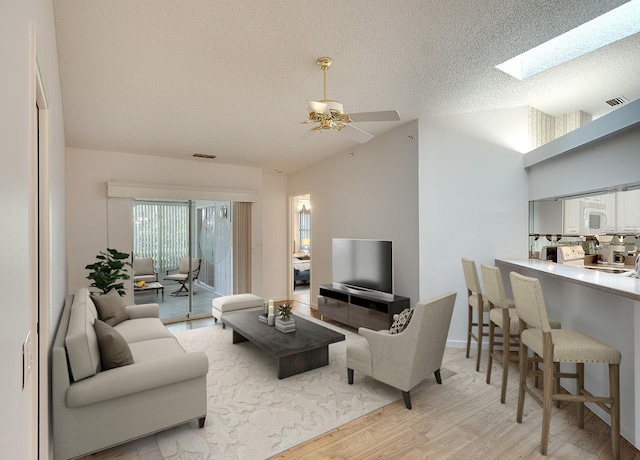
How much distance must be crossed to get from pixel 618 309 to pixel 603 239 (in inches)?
46.7

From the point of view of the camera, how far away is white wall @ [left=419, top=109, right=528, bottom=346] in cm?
425

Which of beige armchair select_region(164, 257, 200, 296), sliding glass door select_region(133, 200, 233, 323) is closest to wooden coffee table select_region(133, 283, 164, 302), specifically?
sliding glass door select_region(133, 200, 233, 323)

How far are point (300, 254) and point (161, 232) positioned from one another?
490cm

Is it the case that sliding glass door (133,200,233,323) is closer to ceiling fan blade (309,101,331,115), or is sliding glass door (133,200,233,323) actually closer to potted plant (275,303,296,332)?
potted plant (275,303,296,332)

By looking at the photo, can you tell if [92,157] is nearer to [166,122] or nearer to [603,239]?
[166,122]

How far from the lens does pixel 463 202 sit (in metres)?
4.31

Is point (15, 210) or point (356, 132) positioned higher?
point (356, 132)

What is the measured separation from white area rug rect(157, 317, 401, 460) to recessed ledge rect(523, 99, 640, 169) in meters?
2.88

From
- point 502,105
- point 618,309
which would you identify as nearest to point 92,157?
point 502,105

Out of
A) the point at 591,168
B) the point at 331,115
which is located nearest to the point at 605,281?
the point at 591,168

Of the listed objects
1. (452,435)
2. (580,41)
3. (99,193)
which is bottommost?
(452,435)

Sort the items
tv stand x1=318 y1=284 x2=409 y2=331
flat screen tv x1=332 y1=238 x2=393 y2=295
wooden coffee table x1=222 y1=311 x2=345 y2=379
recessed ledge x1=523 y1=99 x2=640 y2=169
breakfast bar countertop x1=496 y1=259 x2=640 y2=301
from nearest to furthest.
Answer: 1. breakfast bar countertop x1=496 y1=259 x2=640 y2=301
2. recessed ledge x1=523 y1=99 x2=640 y2=169
3. wooden coffee table x1=222 y1=311 x2=345 y2=379
4. tv stand x1=318 y1=284 x2=409 y2=331
5. flat screen tv x1=332 y1=238 x2=393 y2=295

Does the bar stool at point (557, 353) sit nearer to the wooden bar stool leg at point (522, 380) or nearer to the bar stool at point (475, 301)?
the wooden bar stool leg at point (522, 380)

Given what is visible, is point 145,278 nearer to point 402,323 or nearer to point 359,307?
point 359,307
